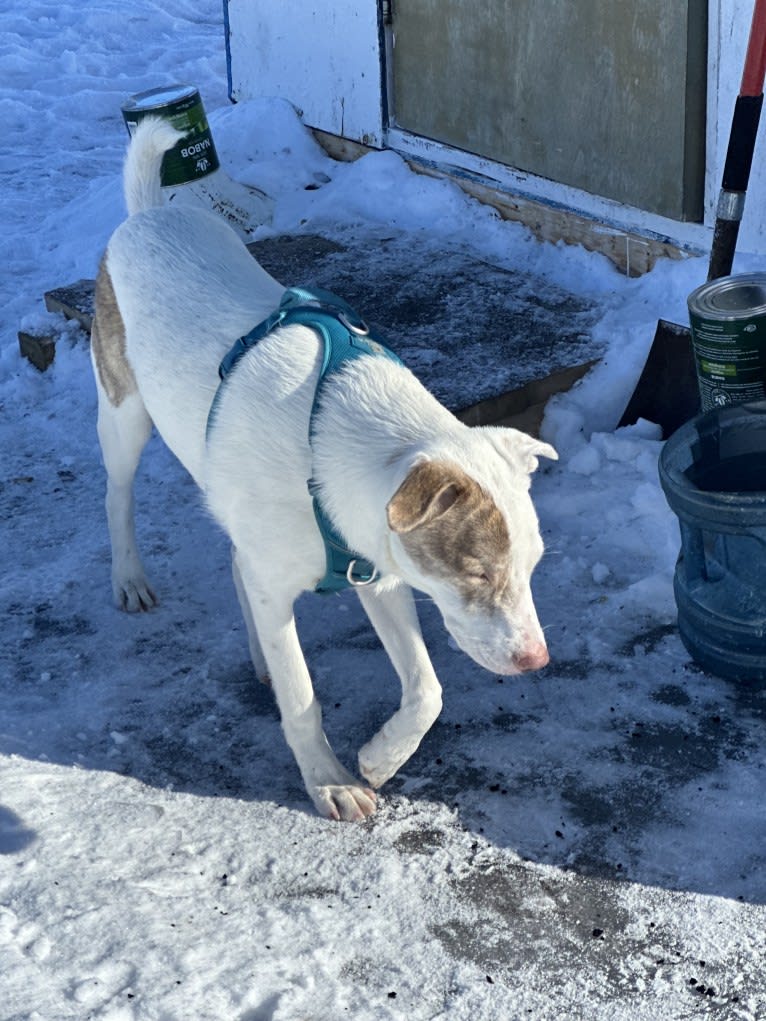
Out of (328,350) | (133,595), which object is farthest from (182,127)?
(328,350)

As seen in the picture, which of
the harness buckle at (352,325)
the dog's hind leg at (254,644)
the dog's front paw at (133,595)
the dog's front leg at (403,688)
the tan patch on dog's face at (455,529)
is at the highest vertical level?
the harness buckle at (352,325)

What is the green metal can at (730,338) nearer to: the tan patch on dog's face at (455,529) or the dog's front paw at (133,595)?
the tan patch on dog's face at (455,529)

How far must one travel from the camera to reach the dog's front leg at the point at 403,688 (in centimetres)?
350

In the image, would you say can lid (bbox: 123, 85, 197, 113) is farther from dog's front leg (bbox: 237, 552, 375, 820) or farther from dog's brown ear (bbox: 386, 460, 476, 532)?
dog's brown ear (bbox: 386, 460, 476, 532)

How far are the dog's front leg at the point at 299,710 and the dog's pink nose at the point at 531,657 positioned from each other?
0.71m

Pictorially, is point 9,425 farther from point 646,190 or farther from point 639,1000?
point 639,1000

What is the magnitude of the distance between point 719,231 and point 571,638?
1.66 metres

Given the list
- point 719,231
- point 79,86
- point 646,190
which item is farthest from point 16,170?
point 719,231

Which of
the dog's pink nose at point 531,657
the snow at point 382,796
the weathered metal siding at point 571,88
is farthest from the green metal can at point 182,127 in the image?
the dog's pink nose at point 531,657

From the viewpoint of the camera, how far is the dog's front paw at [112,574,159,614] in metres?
4.50

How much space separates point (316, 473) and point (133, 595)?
1.55 m

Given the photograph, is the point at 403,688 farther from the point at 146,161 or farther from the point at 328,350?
the point at 146,161

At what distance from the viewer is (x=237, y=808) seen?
3.56 metres

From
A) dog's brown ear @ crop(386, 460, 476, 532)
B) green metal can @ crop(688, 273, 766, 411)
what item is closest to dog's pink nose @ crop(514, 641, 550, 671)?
dog's brown ear @ crop(386, 460, 476, 532)
